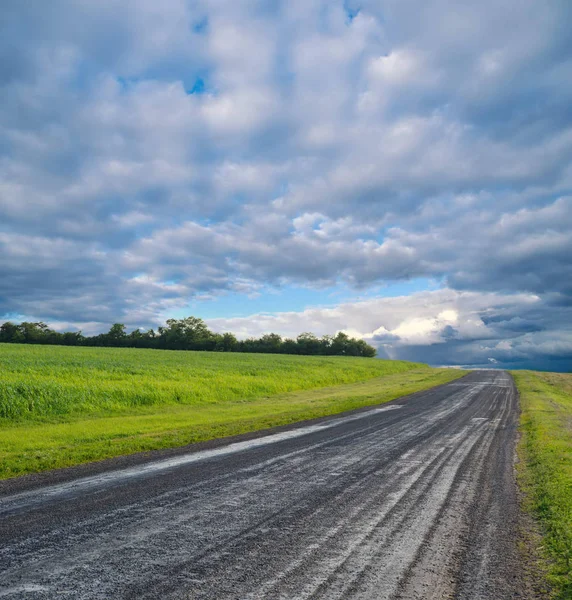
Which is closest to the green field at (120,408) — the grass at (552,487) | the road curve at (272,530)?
the road curve at (272,530)

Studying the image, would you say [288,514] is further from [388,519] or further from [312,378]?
[312,378]

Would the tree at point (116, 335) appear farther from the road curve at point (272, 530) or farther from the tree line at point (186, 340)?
the road curve at point (272, 530)

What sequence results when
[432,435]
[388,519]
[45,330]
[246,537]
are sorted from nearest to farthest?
[246,537] → [388,519] → [432,435] → [45,330]

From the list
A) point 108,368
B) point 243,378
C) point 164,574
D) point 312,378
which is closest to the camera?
point 164,574

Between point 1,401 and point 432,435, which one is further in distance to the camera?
point 1,401

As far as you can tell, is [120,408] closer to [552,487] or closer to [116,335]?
[552,487]

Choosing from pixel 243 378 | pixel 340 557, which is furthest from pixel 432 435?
pixel 243 378

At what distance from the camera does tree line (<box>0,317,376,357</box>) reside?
97812 mm

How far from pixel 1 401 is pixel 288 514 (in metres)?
13.8

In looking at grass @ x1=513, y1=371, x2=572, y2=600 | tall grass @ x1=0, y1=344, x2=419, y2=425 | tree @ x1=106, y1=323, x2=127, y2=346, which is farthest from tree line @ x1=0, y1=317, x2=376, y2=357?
grass @ x1=513, y1=371, x2=572, y2=600

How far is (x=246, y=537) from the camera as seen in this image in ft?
15.3

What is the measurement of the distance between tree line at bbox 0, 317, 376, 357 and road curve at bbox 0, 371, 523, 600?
96.8m

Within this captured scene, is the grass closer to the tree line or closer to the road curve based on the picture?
the road curve

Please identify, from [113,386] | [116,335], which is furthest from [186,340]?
[113,386]
